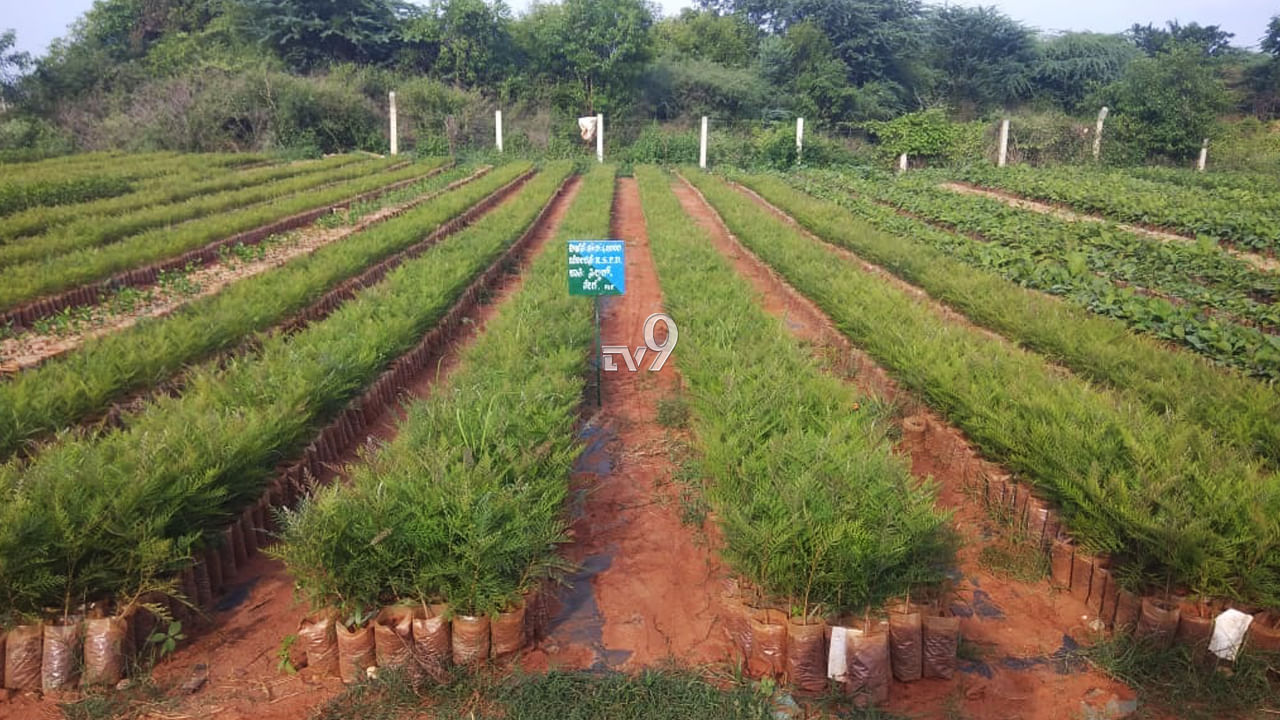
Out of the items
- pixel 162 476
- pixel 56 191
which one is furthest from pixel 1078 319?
pixel 56 191

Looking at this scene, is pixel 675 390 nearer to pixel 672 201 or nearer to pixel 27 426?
pixel 27 426

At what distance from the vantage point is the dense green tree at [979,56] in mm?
42438

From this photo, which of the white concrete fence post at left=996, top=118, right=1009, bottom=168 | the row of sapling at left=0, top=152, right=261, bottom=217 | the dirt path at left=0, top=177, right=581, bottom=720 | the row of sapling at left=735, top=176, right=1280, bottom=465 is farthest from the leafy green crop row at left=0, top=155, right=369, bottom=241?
the white concrete fence post at left=996, top=118, right=1009, bottom=168

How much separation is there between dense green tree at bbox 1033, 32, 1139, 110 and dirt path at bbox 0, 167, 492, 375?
39.9m

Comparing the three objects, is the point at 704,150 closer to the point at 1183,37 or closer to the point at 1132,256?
the point at 1132,256

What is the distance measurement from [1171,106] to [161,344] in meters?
33.5

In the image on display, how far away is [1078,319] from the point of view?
749 centimetres

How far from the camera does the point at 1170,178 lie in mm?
24281

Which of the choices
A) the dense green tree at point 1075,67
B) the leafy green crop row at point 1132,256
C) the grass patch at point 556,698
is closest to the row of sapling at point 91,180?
the grass patch at point 556,698

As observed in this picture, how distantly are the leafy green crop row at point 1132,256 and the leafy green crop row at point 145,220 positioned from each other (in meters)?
13.5

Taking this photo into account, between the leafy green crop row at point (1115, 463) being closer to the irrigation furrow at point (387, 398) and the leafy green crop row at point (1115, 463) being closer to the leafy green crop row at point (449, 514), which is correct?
the leafy green crop row at point (449, 514)

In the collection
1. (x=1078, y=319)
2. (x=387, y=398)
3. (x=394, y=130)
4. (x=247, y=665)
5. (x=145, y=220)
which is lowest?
(x=247, y=665)

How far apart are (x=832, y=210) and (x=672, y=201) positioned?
3.88 meters

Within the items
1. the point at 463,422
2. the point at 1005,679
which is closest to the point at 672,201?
the point at 463,422
